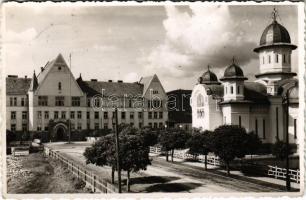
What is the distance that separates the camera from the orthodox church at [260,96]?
3088 cm

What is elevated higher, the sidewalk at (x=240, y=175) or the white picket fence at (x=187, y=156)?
the white picket fence at (x=187, y=156)

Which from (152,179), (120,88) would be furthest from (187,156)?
(152,179)

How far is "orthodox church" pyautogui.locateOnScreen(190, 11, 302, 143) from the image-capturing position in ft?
101

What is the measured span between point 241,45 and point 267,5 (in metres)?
3.73

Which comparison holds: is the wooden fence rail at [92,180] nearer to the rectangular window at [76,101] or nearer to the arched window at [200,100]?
the rectangular window at [76,101]

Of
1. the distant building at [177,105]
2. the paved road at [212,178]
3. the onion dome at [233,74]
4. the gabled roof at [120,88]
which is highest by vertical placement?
the onion dome at [233,74]

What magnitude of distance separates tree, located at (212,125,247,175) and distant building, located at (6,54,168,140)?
15.7ft

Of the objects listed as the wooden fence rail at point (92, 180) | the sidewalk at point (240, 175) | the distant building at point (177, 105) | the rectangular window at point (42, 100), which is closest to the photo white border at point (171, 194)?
the wooden fence rail at point (92, 180)

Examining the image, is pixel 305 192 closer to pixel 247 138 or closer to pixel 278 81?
Answer: pixel 247 138

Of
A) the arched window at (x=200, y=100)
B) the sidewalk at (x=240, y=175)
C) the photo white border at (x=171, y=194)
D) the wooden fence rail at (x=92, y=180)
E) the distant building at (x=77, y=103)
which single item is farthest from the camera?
the arched window at (x=200, y=100)

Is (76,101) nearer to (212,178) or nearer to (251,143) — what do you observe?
(212,178)

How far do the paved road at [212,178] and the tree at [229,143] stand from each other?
1.19 meters

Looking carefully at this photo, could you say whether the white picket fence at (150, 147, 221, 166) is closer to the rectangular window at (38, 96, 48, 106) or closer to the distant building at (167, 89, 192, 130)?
the distant building at (167, 89, 192, 130)

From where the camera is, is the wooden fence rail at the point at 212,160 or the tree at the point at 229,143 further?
the tree at the point at 229,143
